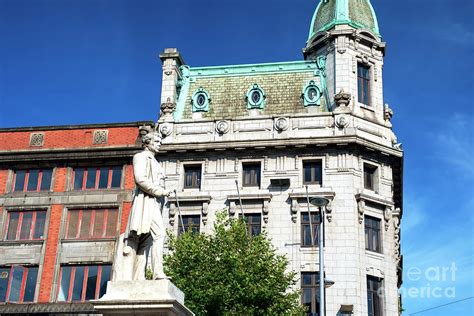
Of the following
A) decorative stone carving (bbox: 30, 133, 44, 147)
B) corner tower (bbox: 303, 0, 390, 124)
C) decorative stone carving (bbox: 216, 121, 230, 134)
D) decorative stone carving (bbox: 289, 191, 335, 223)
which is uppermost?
corner tower (bbox: 303, 0, 390, 124)

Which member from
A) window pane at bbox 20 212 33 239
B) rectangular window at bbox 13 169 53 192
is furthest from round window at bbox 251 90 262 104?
window pane at bbox 20 212 33 239

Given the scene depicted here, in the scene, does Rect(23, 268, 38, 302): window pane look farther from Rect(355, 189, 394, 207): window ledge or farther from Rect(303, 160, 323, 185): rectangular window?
Rect(355, 189, 394, 207): window ledge

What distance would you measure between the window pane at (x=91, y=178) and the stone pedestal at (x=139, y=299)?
29.9 m

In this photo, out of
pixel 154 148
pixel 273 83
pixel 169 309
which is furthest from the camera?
pixel 273 83

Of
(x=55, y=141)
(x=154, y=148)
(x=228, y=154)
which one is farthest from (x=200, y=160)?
(x=154, y=148)

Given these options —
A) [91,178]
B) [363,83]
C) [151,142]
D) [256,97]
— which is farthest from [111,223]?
[151,142]

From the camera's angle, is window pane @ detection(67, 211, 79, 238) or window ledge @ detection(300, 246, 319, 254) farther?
window pane @ detection(67, 211, 79, 238)

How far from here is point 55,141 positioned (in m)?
43.9

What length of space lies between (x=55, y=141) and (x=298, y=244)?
16.7 metres

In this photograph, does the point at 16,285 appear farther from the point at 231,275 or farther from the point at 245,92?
the point at 245,92

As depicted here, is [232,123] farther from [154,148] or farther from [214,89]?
[154,148]

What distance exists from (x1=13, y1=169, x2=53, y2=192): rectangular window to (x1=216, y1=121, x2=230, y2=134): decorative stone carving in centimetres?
1072

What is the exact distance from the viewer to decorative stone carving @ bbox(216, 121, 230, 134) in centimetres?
4294

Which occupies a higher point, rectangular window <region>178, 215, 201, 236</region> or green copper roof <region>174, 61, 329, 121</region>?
green copper roof <region>174, 61, 329, 121</region>
